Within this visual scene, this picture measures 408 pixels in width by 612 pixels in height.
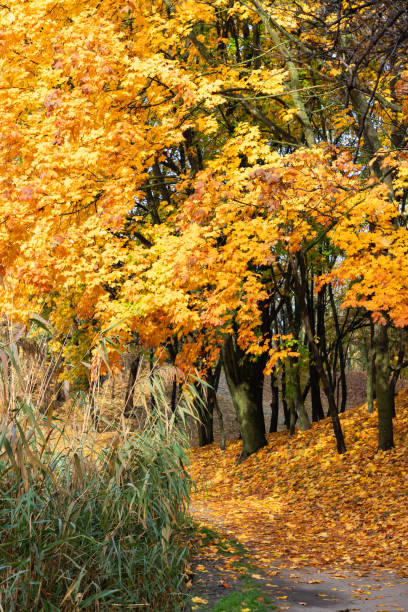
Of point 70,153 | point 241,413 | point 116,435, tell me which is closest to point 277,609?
point 116,435

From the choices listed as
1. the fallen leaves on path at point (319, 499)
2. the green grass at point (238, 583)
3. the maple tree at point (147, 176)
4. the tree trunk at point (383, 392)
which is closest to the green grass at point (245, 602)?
the green grass at point (238, 583)

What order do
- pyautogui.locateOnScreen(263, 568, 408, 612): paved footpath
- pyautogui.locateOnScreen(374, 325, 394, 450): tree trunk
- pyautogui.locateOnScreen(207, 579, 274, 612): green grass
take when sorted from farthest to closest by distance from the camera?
pyautogui.locateOnScreen(374, 325, 394, 450): tree trunk → pyautogui.locateOnScreen(263, 568, 408, 612): paved footpath → pyautogui.locateOnScreen(207, 579, 274, 612): green grass

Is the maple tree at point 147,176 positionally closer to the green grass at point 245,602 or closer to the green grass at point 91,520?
the green grass at point 91,520

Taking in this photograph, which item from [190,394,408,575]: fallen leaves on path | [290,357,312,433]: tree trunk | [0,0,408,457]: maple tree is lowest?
[190,394,408,575]: fallen leaves on path

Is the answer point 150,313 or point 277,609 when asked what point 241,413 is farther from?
point 277,609

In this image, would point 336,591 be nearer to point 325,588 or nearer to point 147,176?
point 325,588

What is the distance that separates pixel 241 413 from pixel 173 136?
707cm

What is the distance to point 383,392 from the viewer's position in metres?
10.7

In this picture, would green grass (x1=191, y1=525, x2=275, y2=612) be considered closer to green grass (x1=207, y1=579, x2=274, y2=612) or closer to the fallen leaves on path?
green grass (x1=207, y1=579, x2=274, y2=612)

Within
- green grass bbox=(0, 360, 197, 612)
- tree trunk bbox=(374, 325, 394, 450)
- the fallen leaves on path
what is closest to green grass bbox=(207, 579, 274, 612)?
green grass bbox=(0, 360, 197, 612)

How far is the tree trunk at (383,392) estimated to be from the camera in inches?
420

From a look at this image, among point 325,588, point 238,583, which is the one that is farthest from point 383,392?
point 238,583

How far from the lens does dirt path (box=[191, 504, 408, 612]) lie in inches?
200

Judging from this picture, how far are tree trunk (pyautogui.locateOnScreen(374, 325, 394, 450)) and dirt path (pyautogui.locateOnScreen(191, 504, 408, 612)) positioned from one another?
4.53 m
